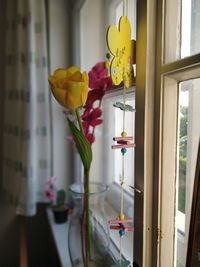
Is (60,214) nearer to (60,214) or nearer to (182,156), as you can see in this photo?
(60,214)

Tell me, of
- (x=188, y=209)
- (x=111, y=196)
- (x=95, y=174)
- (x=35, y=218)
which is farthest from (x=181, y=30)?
(x=35, y=218)

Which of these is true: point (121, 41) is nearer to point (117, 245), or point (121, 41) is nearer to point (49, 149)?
point (117, 245)

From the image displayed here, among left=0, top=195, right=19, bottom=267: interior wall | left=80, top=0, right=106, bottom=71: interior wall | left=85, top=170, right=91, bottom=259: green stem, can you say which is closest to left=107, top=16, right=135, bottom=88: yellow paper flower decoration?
left=85, top=170, right=91, bottom=259: green stem

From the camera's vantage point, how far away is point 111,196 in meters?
1.28

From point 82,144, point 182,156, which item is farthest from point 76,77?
point 182,156

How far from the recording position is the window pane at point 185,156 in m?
0.59

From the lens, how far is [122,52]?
1.97 ft

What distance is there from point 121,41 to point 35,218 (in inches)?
57.4

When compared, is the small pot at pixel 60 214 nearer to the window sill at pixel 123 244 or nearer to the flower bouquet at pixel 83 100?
the window sill at pixel 123 244

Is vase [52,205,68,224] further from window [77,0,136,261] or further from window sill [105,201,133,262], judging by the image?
window sill [105,201,133,262]

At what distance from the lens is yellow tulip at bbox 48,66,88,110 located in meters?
0.63

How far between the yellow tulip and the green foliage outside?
0.77 feet

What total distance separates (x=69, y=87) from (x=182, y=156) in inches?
12.0

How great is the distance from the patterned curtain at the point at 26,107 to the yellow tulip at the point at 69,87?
835mm
